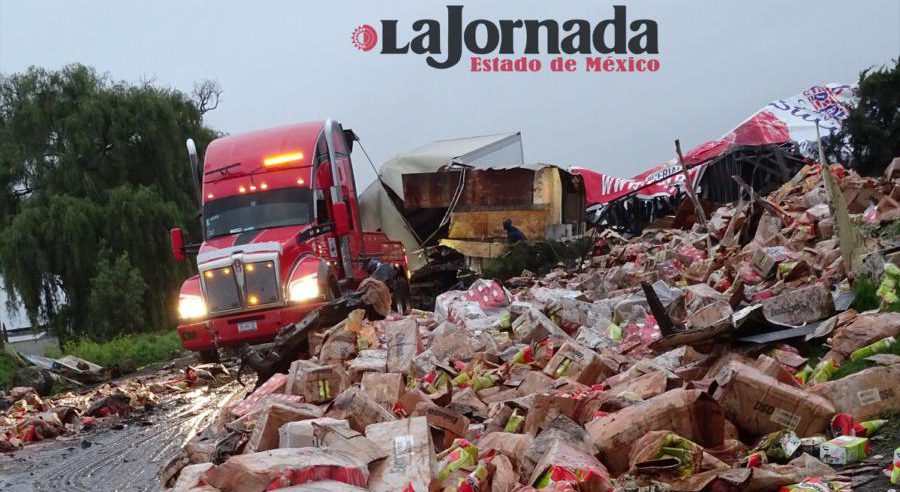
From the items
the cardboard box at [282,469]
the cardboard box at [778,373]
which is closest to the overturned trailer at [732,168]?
the cardboard box at [778,373]

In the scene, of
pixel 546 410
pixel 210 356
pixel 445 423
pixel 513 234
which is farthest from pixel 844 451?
pixel 513 234

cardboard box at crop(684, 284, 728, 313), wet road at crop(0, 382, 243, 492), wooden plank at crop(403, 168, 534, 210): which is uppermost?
wooden plank at crop(403, 168, 534, 210)

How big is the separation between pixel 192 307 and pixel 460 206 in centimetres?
768

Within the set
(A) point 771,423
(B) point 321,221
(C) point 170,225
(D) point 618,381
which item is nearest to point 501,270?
(B) point 321,221

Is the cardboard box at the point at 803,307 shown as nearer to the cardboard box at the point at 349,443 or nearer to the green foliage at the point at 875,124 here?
the cardboard box at the point at 349,443

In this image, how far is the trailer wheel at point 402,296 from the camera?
13516 millimetres

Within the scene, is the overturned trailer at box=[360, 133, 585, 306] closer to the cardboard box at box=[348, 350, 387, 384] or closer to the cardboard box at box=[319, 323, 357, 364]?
the cardboard box at box=[319, 323, 357, 364]

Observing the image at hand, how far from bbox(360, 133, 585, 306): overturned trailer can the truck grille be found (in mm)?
5895

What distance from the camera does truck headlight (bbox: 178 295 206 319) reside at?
11.3 meters

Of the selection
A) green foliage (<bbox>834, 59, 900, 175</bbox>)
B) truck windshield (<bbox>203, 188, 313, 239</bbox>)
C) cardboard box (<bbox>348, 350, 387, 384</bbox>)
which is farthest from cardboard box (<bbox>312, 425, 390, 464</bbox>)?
green foliage (<bbox>834, 59, 900, 175</bbox>)

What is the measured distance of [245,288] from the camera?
11.1m

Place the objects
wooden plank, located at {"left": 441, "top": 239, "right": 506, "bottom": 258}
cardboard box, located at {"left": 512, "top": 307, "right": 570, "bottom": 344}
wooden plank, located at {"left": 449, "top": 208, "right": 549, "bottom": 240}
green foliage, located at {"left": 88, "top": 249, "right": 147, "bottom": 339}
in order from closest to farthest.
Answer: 1. cardboard box, located at {"left": 512, "top": 307, "right": 570, "bottom": 344}
2. wooden plank, located at {"left": 441, "top": 239, "right": 506, "bottom": 258}
3. wooden plank, located at {"left": 449, "top": 208, "right": 549, "bottom": 240}
4. green foliage, located at {"left": 88, "top": 249, "right": 147, "bottom": 339}

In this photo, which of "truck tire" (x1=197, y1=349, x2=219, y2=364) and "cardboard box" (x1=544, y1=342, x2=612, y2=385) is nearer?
"cardboard box" (x1=544, y1=342, x2=612, y2=385)

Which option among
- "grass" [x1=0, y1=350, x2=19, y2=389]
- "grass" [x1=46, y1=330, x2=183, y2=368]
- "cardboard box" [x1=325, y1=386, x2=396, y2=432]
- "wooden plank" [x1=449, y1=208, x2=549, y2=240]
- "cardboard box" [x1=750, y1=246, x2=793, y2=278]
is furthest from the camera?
"wooden plank" [x1=449, y1=208, x2=549, y2=240]
